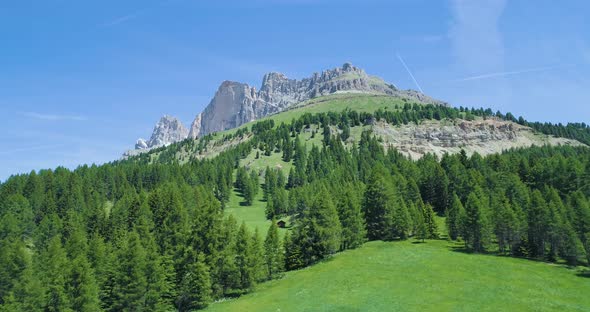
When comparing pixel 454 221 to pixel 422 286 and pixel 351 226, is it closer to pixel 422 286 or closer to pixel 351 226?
pixel 351 226

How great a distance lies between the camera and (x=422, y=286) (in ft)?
177

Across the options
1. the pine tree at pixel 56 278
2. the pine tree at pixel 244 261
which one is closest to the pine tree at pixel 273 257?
the pine tree at pixel 244 261

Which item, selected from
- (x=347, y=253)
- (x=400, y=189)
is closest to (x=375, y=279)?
(x=347, y=253)

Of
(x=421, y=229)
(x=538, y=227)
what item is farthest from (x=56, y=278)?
(x=538, y=227)

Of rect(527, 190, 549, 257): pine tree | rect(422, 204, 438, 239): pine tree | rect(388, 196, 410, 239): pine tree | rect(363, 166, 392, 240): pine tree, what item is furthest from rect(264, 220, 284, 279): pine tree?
rect(527, 190, 549, 257): pine tree

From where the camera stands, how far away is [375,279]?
192 feet

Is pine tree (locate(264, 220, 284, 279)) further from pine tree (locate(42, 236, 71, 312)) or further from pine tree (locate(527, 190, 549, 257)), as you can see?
pine tree (locate(527, 190, 549, 257))

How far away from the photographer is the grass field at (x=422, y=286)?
47188 mm

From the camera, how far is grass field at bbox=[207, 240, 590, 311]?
47.2m

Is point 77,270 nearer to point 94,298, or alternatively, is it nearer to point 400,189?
point 94,298

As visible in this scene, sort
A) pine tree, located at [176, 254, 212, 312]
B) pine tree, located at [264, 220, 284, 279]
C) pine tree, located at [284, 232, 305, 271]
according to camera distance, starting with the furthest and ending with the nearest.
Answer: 1. pine tree, located at [284, 232, 305, 271]
2. pine tree, located at [264, 220, 284, 279]
3. pine tree, located at [176, 254, 212, 312]

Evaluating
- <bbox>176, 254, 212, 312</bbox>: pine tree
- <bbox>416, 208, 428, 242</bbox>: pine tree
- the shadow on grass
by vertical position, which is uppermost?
<bbox>416, 208, 428, 242</bbox>: pine tree

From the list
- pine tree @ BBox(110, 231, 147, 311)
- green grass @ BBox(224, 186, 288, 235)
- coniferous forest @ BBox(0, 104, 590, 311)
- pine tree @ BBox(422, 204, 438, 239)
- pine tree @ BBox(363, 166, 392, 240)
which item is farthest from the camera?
green grass @ BBox(224, 186, 288, 235)

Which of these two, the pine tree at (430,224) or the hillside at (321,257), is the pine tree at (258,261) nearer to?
the hillside at (321,257)
